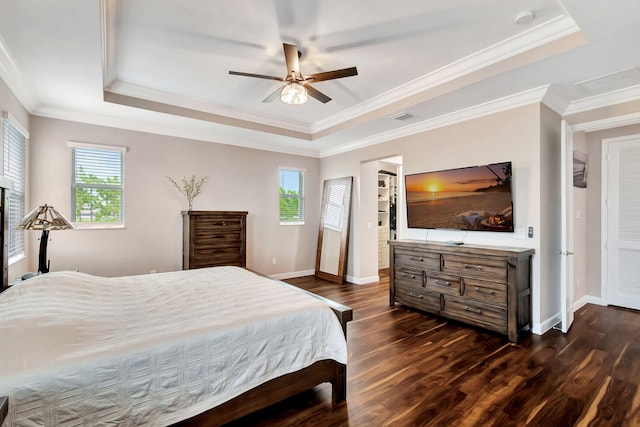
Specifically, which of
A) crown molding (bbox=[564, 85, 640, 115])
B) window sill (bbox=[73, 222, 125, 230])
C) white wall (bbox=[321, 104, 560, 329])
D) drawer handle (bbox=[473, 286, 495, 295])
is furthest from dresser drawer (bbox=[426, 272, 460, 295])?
window sill (bbox=[73, 222, 125, 230])

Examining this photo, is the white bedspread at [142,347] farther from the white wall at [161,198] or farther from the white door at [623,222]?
the white door at [623,222]

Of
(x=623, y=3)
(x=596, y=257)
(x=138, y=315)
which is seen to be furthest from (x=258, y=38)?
(x=596, y=257)

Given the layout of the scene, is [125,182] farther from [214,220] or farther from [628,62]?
[628,62]

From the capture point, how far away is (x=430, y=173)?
4242 millimetres

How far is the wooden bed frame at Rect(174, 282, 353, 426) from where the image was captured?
1.68 meters

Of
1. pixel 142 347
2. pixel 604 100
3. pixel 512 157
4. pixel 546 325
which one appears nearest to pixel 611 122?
pixel 604 100

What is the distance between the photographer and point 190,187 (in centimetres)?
505

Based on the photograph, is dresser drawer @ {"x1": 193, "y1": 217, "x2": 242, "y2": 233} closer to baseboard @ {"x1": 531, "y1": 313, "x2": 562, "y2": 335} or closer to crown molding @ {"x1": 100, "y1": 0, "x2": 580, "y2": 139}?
crown molding @ {"x1": 100, "y1": 0, "x2": 580, "y2": 139}

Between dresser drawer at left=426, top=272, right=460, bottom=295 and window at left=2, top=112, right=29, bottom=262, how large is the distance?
480cm

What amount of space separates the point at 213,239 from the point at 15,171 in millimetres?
2427

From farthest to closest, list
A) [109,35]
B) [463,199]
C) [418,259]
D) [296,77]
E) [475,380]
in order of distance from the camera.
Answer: [418,259], [463,199], [296,77], [109,35], [475,380]

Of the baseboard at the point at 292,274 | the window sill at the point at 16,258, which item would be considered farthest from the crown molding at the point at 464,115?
the window sill at the point at 16,258

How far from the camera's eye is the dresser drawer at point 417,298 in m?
3.87

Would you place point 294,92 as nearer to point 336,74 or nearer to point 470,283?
point 336,74
